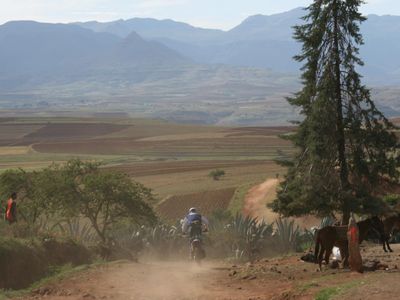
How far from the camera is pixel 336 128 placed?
1927 cm

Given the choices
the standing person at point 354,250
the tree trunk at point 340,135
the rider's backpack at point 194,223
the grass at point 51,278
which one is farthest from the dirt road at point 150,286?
the tree trunk at point 340,135

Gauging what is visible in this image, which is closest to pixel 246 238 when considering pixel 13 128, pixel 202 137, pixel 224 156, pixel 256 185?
pixel 256 185

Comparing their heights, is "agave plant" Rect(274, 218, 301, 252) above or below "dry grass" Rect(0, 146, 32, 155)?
above

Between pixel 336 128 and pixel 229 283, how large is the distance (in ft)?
21.0

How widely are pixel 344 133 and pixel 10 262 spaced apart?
10.4m

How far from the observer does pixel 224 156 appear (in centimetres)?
10494

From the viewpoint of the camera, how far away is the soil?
12.6m

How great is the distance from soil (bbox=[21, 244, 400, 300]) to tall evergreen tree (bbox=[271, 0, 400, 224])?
7.45ft

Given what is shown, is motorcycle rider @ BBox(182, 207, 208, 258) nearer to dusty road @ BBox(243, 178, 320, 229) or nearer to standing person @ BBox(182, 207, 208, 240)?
standing person @ BBox(182, 207, 208, 240)

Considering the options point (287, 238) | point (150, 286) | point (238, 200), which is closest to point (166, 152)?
point (238, 200)

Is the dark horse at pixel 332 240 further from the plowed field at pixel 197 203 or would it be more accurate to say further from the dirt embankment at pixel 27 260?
the plowed field at pixel 197 203

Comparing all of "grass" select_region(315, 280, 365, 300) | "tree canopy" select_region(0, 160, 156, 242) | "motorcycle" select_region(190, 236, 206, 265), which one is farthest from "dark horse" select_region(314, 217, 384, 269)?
"tree canopy" select_region(0, 160, 156, 242)

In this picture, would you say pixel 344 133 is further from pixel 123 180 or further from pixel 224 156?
pixel 224 156

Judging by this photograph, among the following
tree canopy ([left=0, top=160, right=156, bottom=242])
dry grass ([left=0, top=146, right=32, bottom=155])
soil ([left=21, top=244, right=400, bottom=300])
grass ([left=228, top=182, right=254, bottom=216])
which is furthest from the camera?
dry grass ([left=0, top=146, right=32, bottom=155])
